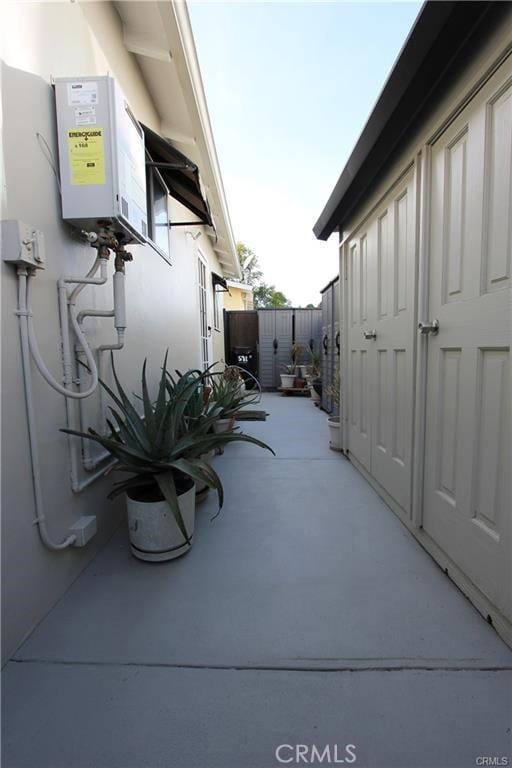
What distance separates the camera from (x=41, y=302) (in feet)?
4.15

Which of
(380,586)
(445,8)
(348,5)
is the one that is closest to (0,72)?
(445,8)

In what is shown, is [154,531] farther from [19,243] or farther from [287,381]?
[287,381]

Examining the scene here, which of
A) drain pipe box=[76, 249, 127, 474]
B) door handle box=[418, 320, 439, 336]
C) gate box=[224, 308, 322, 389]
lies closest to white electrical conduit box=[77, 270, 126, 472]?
drain pipe box=[76, 249, 127, 474]

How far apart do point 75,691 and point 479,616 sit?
1.34 meters

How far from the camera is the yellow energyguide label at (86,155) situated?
1.33 m

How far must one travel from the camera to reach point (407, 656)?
1.06 m

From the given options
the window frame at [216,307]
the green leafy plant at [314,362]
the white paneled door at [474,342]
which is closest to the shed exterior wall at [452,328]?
the white paneled door at [474,342]

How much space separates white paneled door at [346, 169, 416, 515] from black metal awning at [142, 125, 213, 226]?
51.2 inches

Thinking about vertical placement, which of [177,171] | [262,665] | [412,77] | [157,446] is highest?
[177,171]

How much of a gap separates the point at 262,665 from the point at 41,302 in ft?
4.71

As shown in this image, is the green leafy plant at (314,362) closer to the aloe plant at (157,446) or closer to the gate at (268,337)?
the gate at (268,337)

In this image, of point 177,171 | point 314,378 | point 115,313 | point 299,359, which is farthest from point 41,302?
point 299,359

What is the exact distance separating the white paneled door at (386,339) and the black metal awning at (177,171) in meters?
1.30

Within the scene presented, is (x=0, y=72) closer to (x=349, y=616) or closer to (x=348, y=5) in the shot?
(x=348, y=5)
